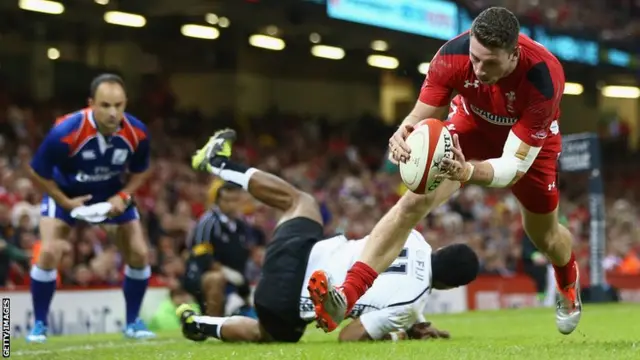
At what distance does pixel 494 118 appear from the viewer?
7.24m

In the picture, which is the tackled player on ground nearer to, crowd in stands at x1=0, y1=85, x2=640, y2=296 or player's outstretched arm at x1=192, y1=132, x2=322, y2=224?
player's outstretched arm at x1=192, y1=132, x2=322, y2=224

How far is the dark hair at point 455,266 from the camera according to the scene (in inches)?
325

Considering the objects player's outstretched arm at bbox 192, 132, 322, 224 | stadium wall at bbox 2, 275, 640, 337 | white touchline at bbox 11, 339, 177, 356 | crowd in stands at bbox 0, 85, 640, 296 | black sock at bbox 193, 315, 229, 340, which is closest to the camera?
white touchline at bbox 11, 339, 177, 356

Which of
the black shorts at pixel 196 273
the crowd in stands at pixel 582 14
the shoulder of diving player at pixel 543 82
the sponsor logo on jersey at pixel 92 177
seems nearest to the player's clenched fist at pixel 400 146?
the shoulder of diving player at pixel 543 82

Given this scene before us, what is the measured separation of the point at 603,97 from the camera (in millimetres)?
36594

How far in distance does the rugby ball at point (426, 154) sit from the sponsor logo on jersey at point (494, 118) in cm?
80

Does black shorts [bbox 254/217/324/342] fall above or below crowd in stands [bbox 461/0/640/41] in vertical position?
below

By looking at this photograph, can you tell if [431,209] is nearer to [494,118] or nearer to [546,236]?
[494,118]

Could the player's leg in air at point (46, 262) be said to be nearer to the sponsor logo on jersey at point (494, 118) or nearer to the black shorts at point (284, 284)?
the black shorts at point (284, 284)

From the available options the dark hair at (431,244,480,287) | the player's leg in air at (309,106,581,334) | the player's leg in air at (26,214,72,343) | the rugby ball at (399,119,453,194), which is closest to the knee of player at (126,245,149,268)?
the player's leg in air at (26,214,72,343)

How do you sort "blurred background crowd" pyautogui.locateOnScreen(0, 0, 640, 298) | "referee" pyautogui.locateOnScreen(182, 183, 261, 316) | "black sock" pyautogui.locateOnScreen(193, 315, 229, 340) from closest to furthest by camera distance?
1. "black sock" pyautogui.locateOnScreen(193, 315, 229, 340)
2. "referee" pyautogui.locateOnScreen(182, 183, 261, 316)
3. "blurred background crowd" pyautogui.locateOnScreen(0, 0, 640, 298)

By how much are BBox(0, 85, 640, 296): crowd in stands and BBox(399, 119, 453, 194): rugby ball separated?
713 cm

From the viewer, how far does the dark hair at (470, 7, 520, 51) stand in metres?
6.45

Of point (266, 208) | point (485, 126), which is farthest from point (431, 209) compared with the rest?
point (266, 208)
